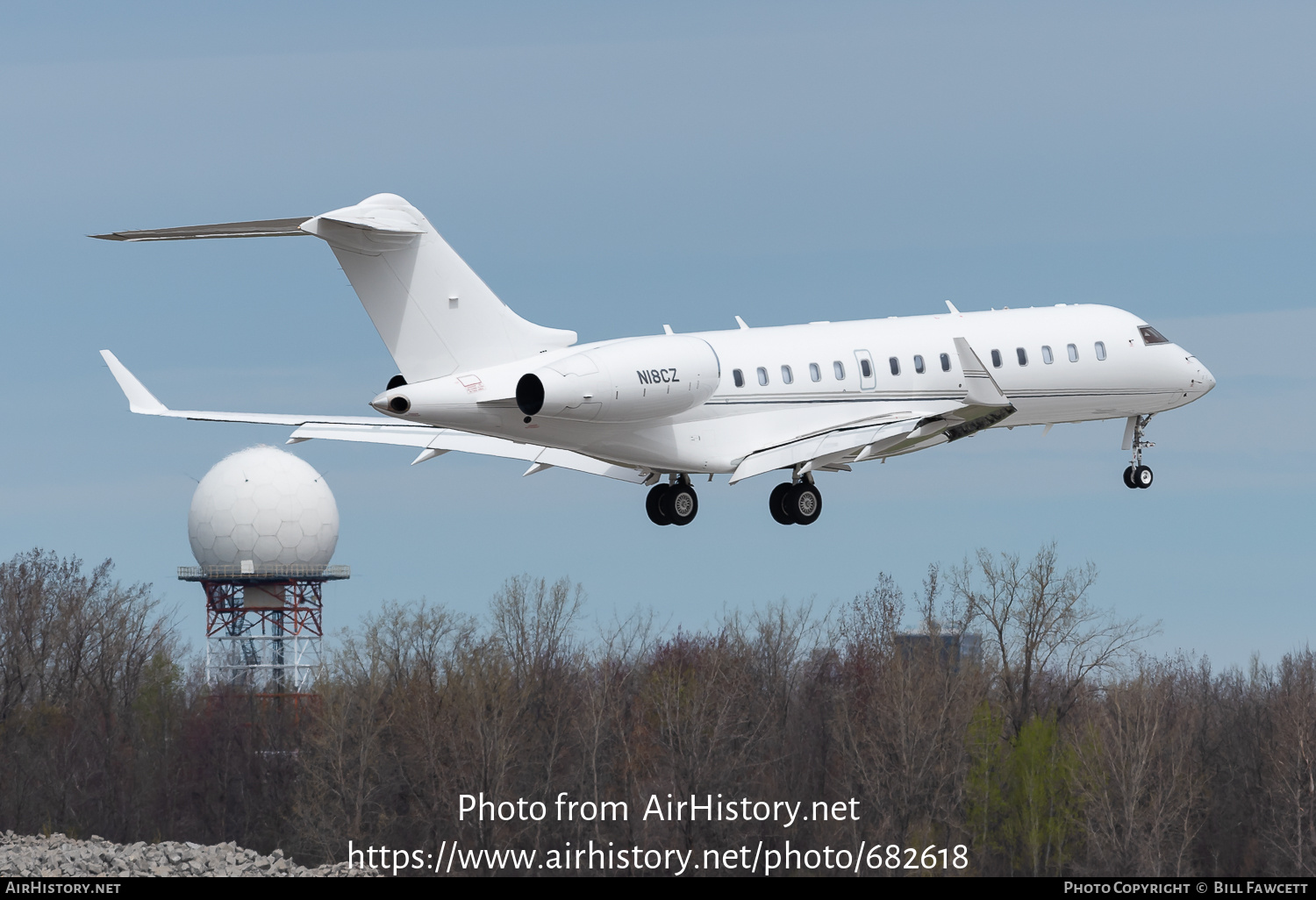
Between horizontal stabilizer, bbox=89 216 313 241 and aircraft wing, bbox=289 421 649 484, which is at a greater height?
horizontal stabilizer, bbox=89 216 313 241

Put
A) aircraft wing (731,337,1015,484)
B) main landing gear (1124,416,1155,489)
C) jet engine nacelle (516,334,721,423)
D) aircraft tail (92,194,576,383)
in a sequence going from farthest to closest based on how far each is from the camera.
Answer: main landing gear (1124,416,1155,489) < aircraft wing (731,337,1015,484) < aircraft tail (92,194,576,383) < jet engine nacelle (516,334,721,423)

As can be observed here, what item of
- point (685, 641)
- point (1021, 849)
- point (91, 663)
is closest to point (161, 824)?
point (91, 663)

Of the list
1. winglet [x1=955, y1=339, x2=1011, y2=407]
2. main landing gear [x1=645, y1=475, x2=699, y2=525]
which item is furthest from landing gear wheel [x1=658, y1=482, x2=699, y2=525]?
winglet [x1=955, y1=339, x2=1011, y2=407]

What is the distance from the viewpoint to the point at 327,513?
216ft

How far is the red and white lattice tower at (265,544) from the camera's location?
64.3 metres

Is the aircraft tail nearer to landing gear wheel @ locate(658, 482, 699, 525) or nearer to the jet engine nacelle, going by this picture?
the jet engine nacelle

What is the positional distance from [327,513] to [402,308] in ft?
129

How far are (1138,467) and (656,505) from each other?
1117 cm

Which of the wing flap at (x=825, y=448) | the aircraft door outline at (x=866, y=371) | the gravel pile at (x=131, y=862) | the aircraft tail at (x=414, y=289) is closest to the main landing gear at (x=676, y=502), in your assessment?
the wing flap at (x=825, y=448)

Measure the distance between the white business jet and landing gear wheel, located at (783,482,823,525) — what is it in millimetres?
28

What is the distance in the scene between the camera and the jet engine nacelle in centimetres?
2694

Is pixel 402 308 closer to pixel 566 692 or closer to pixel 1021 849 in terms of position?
pixel 566 692

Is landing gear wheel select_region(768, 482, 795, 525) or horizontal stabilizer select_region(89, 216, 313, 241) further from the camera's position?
landing gear wheel select_region(768, 482, 795, 525)

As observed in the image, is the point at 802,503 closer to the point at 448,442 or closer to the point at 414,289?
the point at 448,442
